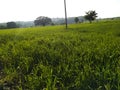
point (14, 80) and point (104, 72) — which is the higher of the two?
point (104, 72)

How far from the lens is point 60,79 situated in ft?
16.6

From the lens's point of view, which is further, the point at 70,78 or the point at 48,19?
the point at 48,19

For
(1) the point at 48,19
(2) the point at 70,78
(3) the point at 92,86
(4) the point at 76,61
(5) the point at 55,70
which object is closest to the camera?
(3) the point at 92,86

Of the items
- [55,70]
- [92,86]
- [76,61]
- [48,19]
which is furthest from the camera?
[48,19]

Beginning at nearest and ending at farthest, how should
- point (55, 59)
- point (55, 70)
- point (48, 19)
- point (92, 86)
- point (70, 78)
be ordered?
point (92, 86) < point (70, 78) < point (55, 70) < point (55, 59) < point (48, 19)

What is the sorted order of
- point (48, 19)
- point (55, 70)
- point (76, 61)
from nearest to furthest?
→ point (55, 70)
point (76, 61)
point (48, 19)

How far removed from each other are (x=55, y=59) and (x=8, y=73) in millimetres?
1539

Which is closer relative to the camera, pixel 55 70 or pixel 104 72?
pixel 104 72

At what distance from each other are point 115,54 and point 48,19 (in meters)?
124

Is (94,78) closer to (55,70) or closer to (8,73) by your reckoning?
(55,70)

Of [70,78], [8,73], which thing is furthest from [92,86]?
[8,73]

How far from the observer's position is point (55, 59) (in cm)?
679

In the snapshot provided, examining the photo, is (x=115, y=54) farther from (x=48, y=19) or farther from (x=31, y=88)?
(x=48, y=19)

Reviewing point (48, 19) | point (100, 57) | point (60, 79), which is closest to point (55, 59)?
point (100, 57)
